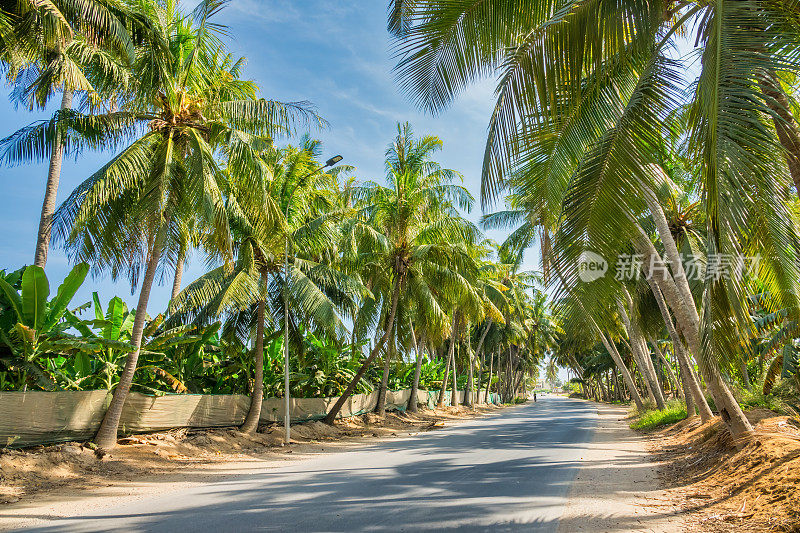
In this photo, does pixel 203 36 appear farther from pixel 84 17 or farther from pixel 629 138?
pixel 629 138

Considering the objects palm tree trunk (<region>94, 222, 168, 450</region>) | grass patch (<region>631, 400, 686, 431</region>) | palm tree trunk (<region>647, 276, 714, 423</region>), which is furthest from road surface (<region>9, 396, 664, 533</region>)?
grass patch (<region>631, 400, 686, 431</region>)

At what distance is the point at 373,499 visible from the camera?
6332 mm

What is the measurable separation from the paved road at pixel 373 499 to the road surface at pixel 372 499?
0.01 metres

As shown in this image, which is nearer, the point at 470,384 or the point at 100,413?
the point at 100,413

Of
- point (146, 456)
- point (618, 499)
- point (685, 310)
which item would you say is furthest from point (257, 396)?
point (685, 310)

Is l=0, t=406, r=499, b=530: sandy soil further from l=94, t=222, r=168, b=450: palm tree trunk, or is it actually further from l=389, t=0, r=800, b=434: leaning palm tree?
l=389, t=0, r=800, b=434: leaning palm tree

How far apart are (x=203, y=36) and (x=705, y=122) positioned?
34.3 ft

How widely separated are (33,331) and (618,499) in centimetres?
972

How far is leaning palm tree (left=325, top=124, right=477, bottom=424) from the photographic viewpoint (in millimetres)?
18266

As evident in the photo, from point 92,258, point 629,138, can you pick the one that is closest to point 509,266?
point 92,258

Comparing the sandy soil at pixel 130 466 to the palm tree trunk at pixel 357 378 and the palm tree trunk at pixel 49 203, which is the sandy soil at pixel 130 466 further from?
the palm tree trunk at pixel 49 203

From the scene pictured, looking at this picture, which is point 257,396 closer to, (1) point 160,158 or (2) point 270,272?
(2) point 270,272

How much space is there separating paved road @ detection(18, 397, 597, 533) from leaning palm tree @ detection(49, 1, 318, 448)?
4278mm

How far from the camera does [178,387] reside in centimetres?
1175
